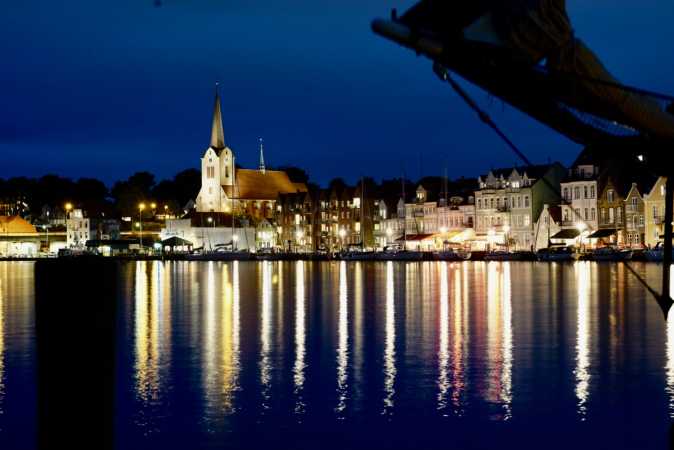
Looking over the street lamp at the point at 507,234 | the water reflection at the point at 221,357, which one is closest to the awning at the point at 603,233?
the street lamp at the point at 507,234

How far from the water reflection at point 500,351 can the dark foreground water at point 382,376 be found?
64 mm

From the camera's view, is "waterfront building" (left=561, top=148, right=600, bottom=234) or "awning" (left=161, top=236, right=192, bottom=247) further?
"awning" (left=161, top=236, right=192, bottom=247)

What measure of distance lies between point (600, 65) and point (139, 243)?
18728cm

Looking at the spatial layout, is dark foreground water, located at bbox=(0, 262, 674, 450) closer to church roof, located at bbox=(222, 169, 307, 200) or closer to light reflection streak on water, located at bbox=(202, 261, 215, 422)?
light reflection streak on water, located at bbox=(202, 261, 215, 422)

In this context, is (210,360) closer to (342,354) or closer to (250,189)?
(342,354)

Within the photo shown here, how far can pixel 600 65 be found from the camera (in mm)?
10680

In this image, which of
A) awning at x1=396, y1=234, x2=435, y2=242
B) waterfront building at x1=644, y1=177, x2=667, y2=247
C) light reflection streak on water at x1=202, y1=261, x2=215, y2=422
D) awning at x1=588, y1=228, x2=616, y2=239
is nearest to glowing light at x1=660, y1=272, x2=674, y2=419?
light reflection streak on water at x1=202, y1=261, x2=215, y2=422

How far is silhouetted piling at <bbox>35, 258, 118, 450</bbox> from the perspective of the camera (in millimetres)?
5801

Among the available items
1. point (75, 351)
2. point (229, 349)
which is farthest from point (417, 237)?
point (75, 351)

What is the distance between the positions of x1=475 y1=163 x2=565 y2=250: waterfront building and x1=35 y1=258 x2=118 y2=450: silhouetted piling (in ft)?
407

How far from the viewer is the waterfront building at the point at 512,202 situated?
130250 millimetres

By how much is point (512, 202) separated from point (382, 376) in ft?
352

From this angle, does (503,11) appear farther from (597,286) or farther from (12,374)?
(597,286)

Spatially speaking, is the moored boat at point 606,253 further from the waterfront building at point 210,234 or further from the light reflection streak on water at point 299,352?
the waterfront building at point 210,234
